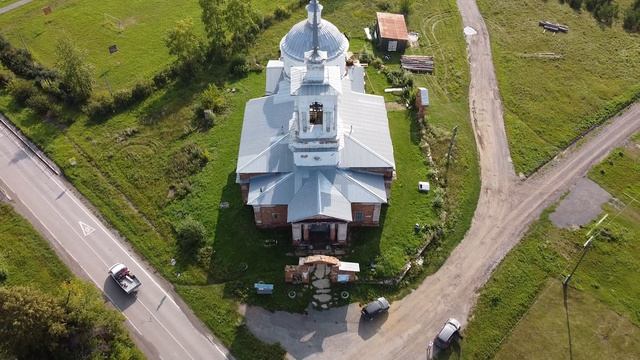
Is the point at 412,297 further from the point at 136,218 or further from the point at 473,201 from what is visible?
the point at 136,218

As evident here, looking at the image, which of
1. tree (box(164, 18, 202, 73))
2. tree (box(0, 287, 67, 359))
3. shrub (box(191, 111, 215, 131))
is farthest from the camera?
tree (box(164, 18, 202, 73))

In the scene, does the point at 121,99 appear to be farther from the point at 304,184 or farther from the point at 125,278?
the point at 304,184

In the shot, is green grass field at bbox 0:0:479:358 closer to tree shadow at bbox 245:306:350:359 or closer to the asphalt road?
tree shadow at bbox 245:306:350:359

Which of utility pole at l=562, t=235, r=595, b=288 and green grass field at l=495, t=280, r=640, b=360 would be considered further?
utility pole at l=562, t=235, r=595, b=288

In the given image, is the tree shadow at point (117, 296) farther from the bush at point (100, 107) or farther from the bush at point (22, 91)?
the bush at point (22, 91)

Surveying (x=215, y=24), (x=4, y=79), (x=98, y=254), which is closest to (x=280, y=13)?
(x=215, y=24)

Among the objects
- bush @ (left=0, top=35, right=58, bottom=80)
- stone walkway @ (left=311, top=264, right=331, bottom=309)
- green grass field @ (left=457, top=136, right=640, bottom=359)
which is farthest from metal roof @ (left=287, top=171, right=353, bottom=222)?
bush @ (left=0, top=35, right=58, bottom=80)

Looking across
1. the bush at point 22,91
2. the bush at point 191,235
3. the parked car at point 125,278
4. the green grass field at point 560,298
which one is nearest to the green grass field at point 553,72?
the green grass field at point 560,298
